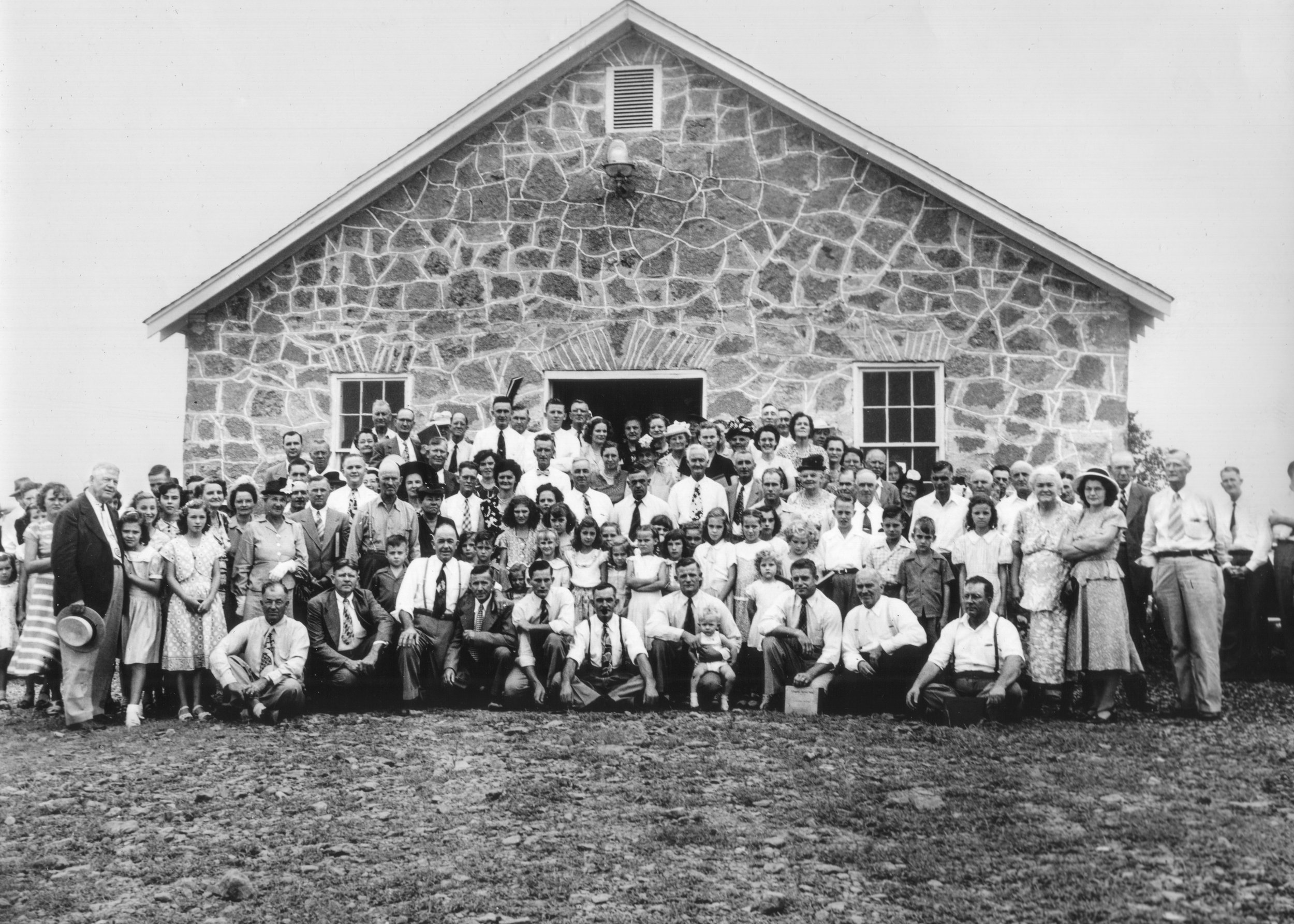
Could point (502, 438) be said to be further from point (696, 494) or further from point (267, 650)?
point (267, 650)

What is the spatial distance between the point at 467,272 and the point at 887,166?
13.3 feet

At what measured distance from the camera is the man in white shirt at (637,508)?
Result: 10430mm

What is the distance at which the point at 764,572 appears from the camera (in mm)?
9617

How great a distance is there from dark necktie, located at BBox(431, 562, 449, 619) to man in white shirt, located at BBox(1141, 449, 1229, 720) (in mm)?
4729

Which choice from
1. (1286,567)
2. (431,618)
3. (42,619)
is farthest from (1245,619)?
(42,619)

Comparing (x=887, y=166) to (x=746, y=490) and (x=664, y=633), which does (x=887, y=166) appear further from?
(x=664, y=633)

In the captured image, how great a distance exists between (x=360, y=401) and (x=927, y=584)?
20.4 ft

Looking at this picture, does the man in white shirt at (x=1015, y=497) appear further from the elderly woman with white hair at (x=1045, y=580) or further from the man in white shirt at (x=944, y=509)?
the elderly woman with white hair at (x=1045, y=580)

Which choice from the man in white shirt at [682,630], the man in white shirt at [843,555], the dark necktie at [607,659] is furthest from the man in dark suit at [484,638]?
the man in white shirt at [843,555]

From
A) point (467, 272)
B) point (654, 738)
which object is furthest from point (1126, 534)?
point (467, 272)

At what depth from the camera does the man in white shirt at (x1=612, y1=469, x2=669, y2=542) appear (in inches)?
411

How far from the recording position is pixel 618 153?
13.0 meters

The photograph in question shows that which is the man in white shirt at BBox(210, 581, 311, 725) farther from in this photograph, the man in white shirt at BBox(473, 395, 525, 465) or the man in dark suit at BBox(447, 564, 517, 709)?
the man in white shirt at BBox(473, 395, 525, 465)

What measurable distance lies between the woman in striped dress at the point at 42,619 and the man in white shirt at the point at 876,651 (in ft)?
17.4
